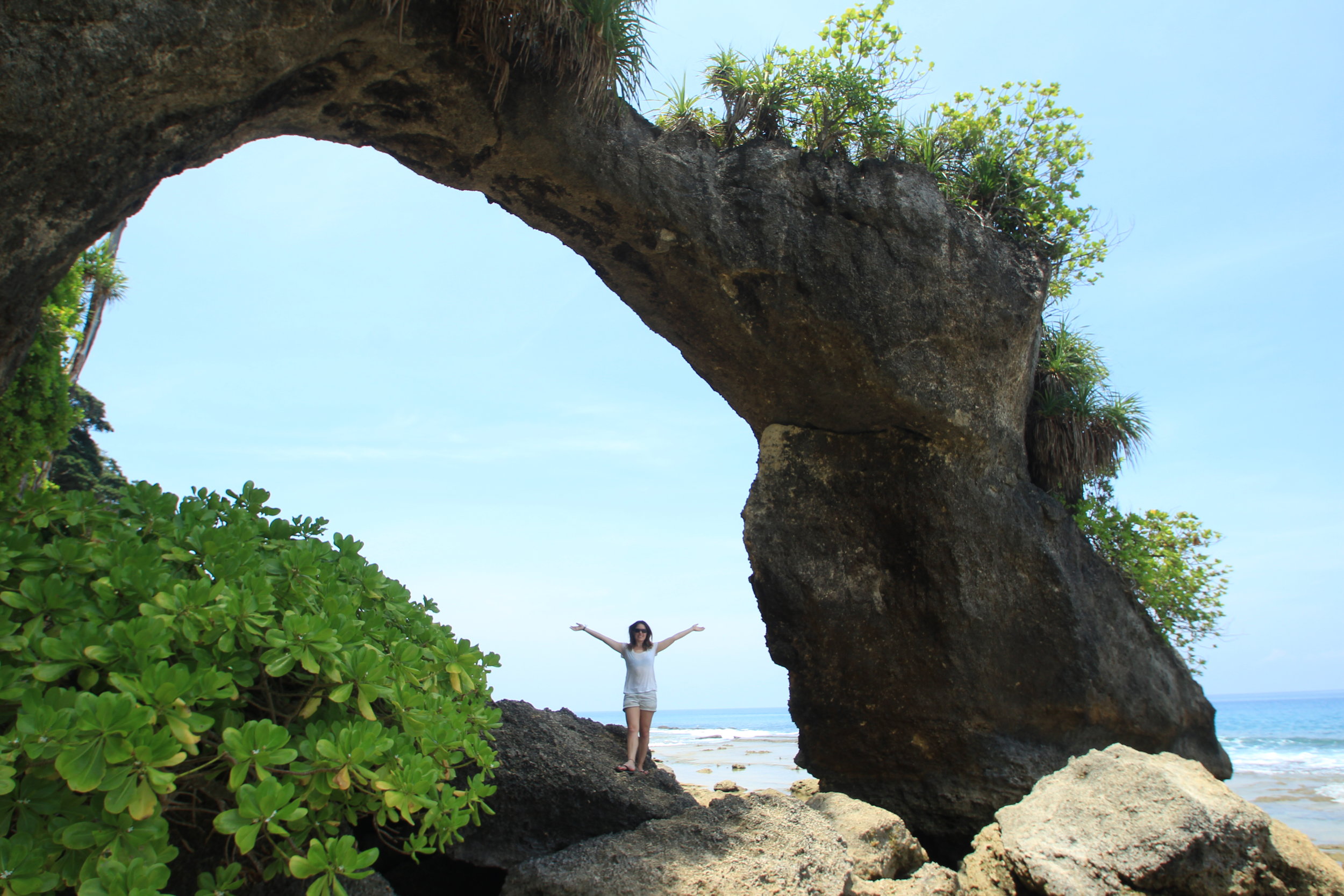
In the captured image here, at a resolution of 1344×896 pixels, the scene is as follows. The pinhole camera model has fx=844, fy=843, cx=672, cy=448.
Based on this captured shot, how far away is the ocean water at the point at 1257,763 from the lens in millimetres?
12711

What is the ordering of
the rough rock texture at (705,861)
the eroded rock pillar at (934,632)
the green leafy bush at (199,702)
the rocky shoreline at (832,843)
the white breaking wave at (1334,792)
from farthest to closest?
the white breaking wave at (1334,792)
the eroded rock pillar at (934,632)
the rocky shoreline at (832,843)
the rough rock texture at (705,861)
the green leafy bush at (199,702)

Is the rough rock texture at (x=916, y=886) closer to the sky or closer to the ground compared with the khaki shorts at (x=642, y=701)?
closer to the ground

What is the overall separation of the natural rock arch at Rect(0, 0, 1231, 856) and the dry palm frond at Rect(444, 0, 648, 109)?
0.25 m

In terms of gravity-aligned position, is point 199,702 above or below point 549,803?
above

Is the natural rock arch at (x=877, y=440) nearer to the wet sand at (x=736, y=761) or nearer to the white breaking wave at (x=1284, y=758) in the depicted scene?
the wet sand at (x=736, y=761)

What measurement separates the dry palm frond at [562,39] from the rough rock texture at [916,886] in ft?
15.5

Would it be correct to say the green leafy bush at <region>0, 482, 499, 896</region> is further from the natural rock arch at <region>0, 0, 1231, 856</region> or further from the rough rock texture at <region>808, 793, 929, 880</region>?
the natural rock arch at <region>0, 0, 1231, 856</region>

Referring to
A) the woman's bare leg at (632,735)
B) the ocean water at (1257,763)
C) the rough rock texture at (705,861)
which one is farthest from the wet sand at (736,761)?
the rough rock texture at (705,861)

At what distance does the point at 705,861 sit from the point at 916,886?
132 centimetres

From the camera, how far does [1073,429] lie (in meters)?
7.83

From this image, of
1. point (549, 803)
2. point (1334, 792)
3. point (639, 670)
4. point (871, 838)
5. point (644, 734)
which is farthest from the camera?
point (1334, 792)

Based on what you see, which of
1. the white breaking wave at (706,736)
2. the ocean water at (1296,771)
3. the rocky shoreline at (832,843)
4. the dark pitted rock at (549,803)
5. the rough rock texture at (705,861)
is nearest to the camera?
the rough rock texture at (705,861)

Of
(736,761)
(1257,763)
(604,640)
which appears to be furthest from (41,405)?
(1257,763)

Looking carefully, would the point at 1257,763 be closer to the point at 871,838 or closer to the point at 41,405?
the point at 871,838
